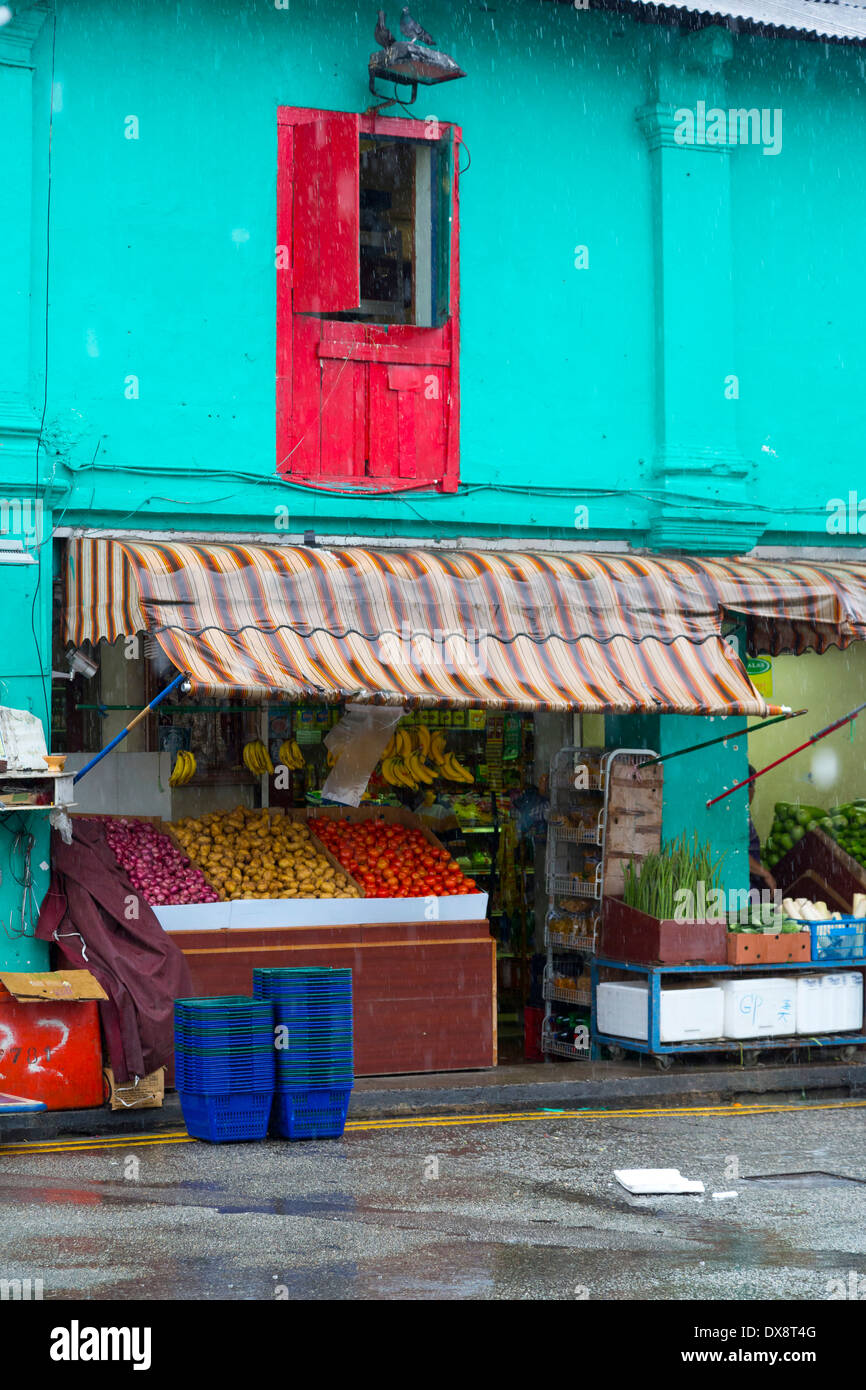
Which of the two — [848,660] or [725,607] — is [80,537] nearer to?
[725,607]

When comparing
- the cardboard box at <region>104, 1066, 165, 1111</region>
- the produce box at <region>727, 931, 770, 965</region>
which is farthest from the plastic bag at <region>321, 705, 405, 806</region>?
the produce box at <region>727, 931, 770, 965</region>

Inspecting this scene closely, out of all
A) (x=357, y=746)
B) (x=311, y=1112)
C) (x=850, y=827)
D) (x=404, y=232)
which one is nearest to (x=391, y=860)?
(x=357, y=746)

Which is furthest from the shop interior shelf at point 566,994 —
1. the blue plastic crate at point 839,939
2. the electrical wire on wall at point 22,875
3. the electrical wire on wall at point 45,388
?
the electrical wire on wall at point 45,388

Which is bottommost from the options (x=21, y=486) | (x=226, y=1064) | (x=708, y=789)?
(x=226, y=1064)

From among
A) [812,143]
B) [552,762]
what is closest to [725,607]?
[552,762]

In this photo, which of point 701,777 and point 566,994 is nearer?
point 566,994

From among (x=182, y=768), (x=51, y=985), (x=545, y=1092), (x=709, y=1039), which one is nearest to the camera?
(x=51, y=985)

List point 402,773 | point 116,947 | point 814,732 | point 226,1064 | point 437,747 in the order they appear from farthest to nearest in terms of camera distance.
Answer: point 814,732 → point 437,747 → point 402,773 → point 116,947 → point 226,1064

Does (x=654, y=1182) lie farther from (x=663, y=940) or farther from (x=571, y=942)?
(x=571, y=942)

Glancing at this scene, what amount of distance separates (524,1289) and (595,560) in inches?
306

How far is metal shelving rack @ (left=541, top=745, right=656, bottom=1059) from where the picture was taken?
1533cm

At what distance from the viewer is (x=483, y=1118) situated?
44.3ft

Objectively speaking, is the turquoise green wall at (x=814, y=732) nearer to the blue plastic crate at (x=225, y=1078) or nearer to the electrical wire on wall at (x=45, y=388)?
the electrical wire on wall at (x=45, y=388)

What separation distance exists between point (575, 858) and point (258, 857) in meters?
2.84
